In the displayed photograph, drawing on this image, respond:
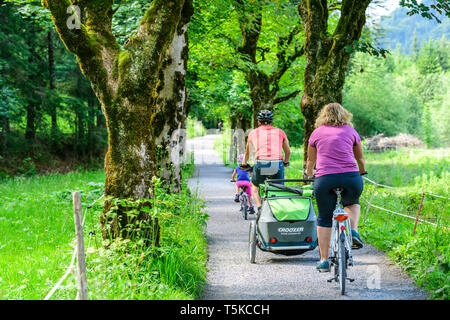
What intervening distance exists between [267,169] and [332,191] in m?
2.65

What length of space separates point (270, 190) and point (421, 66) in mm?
129620

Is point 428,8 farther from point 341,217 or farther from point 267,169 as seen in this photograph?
point 341,217

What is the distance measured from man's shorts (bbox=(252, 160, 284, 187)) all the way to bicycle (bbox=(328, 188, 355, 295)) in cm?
265

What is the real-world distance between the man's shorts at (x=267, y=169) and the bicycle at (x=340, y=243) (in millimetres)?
2652

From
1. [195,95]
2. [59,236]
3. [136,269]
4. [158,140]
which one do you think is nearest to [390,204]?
[158,140]

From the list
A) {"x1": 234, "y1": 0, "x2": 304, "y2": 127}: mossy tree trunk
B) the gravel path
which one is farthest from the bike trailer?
{"x1": 234, "y1": 0, "x2": 304, "y2": 127}: mossy tree trunk

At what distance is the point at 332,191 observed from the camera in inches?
232

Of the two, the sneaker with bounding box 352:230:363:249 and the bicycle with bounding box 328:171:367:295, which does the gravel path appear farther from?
the sneaker with bounding box 352:230:363:249

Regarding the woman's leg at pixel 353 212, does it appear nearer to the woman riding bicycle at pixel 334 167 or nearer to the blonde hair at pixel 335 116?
the woman riding bicycle at pixel 334 167

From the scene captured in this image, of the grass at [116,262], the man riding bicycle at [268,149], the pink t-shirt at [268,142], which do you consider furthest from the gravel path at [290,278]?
the pink t-shirt at [268,142]

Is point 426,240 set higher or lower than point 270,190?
lower

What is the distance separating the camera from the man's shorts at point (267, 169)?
8453 mm

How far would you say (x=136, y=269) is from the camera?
5.27 meters
